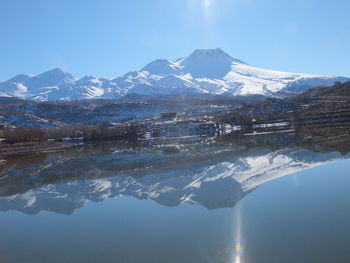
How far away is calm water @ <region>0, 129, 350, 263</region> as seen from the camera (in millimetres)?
12086

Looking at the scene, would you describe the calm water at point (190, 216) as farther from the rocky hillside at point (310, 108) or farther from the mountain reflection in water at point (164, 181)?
the rocky hillside at point (310, 108)

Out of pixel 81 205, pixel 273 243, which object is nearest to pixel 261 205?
Result: pixel 273 243

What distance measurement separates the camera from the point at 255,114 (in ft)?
398

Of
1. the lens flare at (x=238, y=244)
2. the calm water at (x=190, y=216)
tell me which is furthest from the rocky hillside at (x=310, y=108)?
the lens flare at (x=238, y=244)

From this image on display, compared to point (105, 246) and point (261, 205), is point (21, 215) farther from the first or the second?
point (261, 205)

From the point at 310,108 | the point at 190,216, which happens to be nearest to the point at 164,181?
the point at 190,216

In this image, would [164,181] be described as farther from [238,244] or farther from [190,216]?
[238,244]

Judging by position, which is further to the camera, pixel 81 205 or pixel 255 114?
pixel 255 114

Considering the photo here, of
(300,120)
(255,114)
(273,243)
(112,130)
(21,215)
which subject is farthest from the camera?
(255,114)

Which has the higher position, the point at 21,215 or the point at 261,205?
the point at 261,205

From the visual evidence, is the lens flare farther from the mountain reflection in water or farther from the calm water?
the mountain reflection in water

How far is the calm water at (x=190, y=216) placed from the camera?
476 inches

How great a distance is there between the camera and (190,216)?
53.5ft

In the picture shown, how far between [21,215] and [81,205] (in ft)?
11.2
